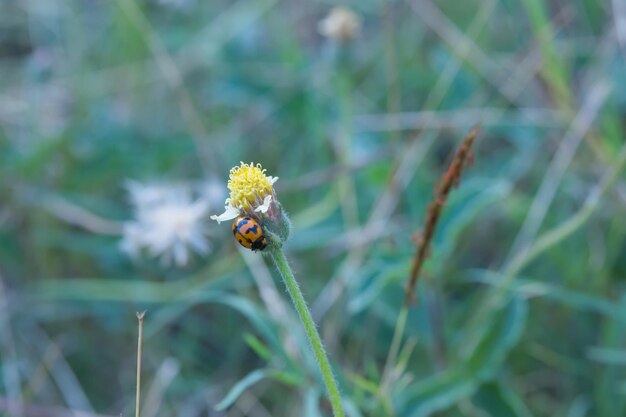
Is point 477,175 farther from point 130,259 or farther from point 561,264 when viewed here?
point 130,259

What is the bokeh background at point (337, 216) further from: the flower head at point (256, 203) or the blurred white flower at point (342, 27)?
the flower head at point (256, 203)

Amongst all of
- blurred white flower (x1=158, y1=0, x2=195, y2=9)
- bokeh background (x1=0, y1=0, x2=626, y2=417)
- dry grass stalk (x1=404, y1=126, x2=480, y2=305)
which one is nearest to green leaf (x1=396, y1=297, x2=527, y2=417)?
bokeh background (x1=0, y1=0, x2=626, y2=417)

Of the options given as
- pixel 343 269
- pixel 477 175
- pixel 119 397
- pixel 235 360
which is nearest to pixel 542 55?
pixel 477 175

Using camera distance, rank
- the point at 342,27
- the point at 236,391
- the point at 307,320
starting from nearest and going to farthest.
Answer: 1. the point at 307,320
2. the point at 236,391
3. the point at 342,27

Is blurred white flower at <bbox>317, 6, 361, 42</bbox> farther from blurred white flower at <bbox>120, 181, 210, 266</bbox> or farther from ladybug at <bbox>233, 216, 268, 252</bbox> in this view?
ladybug at <bbox>233, 216, 268, 252</bbox>

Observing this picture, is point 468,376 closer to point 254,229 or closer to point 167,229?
point 254,229

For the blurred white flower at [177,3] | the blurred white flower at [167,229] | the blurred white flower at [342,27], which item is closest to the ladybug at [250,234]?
the blurred white flower at [167,229]

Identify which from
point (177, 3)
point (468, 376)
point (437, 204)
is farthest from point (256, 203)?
point (177, 3)
